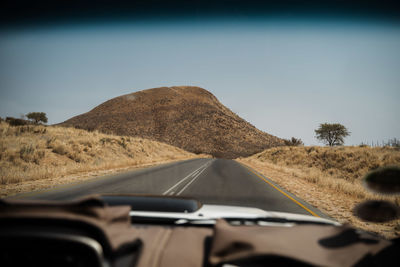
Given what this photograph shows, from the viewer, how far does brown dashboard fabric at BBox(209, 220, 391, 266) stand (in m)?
1.57

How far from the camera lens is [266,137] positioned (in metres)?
99.6

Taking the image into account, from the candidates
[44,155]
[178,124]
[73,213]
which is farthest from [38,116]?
[73,213]

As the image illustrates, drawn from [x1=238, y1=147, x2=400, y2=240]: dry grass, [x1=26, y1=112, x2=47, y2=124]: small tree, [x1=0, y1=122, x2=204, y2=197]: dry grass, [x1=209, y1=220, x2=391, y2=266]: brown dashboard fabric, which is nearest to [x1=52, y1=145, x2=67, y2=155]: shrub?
[x1=0, y1=122, x2=204, y2=197]: dry grass

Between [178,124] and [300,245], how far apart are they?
89680 millimetres

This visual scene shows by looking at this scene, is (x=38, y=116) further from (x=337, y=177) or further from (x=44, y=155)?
(x=337, y=177)

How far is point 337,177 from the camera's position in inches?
862

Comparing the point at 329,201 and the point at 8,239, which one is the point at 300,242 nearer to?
the point at 8,239

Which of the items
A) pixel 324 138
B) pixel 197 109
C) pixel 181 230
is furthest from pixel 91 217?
pixel 197 109

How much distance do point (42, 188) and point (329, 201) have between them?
1167cm

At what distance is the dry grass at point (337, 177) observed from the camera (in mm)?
7577

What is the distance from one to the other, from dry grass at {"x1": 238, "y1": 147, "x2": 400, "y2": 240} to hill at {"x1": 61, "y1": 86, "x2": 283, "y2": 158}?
4285cm

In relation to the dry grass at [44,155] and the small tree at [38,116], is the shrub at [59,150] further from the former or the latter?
the small tree at [38,116]

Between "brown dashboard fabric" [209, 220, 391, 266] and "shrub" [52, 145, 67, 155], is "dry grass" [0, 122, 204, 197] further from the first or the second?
"brown dashboard fabric" [209, 220, 391, 266]

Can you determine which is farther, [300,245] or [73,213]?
[300,245]
